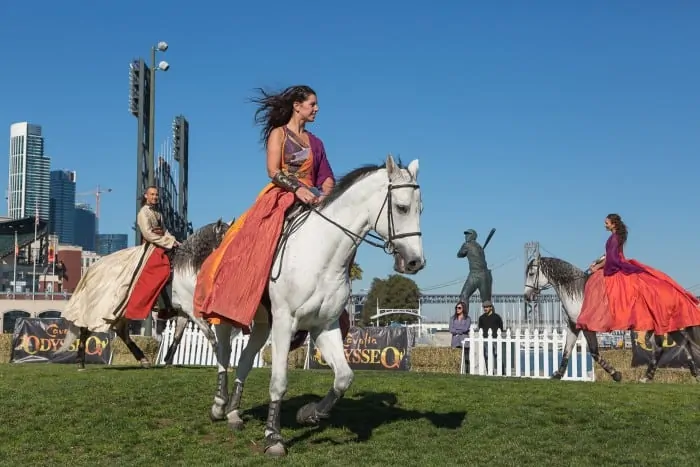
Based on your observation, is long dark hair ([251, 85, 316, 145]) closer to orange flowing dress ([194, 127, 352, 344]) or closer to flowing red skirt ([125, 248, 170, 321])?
orange flowing dress ([194, 127, 352, 344])

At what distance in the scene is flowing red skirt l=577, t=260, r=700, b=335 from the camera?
45.9 feet

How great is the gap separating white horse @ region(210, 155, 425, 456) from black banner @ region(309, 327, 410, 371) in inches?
553

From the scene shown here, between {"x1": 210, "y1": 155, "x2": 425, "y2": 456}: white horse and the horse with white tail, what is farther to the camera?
the horse with white tail

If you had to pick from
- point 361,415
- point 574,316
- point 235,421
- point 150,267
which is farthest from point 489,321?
point 235,421

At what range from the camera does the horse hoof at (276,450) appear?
722 cm

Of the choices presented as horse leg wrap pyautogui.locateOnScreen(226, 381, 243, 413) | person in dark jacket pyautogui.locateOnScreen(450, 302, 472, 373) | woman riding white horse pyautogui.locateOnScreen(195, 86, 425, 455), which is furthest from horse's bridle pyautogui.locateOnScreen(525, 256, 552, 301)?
woman riding white horse pyautogui.locateOnScreen(195, 86, 425, 455)

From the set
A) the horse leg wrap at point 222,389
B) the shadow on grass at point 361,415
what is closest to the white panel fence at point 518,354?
the shadow on grass at point 361,415

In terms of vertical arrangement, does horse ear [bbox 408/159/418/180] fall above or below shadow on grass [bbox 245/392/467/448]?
above

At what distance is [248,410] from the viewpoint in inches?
373

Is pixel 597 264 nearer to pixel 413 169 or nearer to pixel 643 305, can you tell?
pixel 643 305

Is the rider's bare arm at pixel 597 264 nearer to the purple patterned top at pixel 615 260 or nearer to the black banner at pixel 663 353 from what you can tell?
the purple patterned top at pixel 615 260

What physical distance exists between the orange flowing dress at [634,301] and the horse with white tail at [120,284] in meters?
7.25

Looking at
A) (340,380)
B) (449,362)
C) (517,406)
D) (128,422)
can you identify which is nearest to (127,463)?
(128,422)

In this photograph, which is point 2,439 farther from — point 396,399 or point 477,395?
point 477,395
